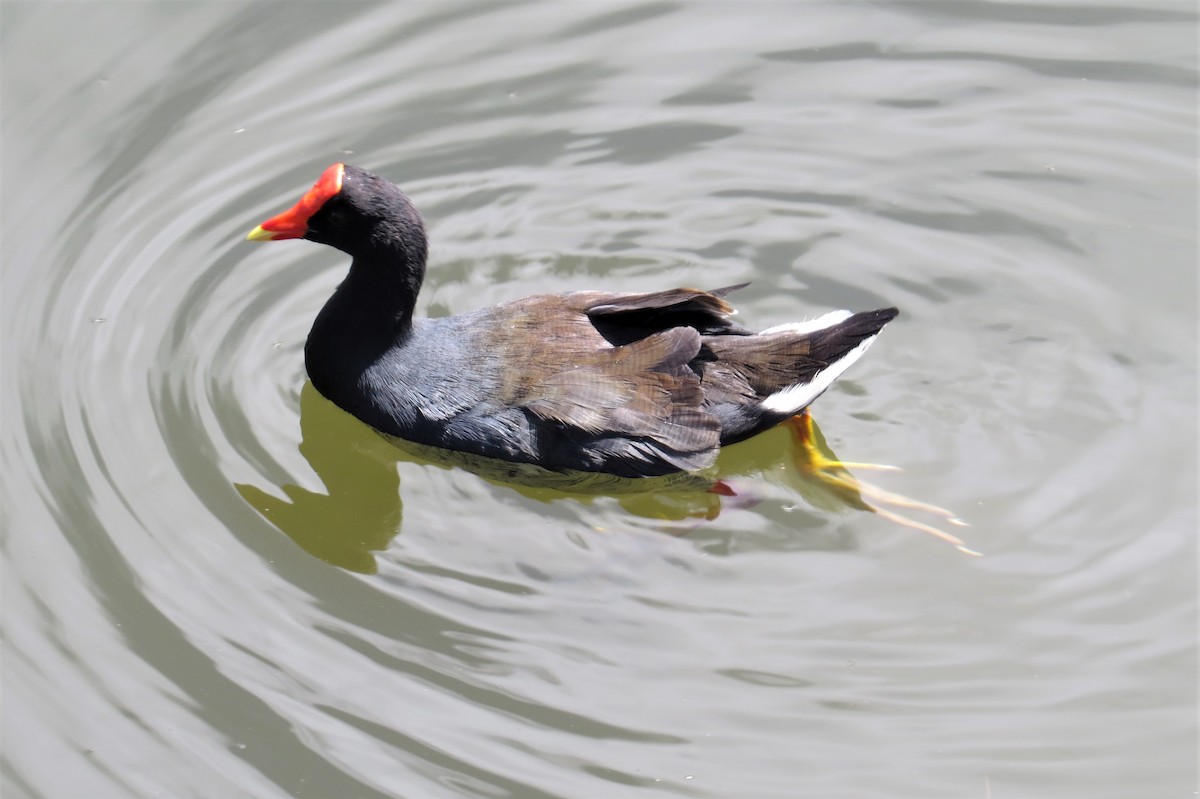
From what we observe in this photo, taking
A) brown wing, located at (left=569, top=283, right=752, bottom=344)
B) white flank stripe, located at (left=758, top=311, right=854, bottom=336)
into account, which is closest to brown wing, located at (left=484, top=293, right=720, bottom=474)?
brown wing, located at (left=569, top=283, right=752, bottom=344)

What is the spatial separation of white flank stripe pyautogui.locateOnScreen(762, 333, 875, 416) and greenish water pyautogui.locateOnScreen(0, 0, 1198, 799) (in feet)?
1.25

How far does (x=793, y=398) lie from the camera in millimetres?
5199

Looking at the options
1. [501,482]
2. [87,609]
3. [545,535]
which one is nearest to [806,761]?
[545,535]

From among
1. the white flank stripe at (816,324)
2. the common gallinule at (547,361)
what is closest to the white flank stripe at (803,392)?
the common gallinule at (547,361)

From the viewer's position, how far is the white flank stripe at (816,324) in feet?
17.7

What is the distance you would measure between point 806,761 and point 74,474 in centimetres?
304

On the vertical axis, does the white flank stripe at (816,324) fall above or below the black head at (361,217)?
below

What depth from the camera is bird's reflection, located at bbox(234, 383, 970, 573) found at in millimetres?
5203

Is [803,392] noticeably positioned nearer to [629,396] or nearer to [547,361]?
[629,396]

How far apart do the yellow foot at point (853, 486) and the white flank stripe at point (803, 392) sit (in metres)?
0.33

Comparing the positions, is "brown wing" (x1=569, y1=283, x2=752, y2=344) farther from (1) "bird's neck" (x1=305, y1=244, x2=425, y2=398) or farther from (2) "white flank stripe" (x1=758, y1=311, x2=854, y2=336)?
(1) "bird's neck" (x1=305, y1=244, x2=425, y2=398)

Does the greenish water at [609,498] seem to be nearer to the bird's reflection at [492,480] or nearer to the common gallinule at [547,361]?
the bird's reflection at [492,480]

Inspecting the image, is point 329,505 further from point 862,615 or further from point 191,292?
point 862,615

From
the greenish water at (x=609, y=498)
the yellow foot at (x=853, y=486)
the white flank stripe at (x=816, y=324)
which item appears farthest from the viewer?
the white flank stripe at (x=816, y=324)
